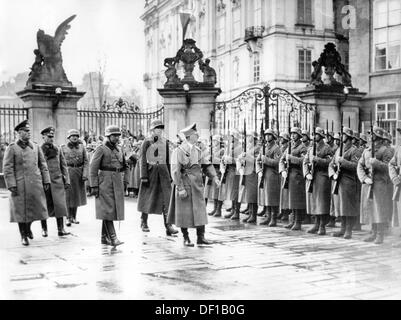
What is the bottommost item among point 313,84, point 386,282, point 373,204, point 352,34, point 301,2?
point 386,282


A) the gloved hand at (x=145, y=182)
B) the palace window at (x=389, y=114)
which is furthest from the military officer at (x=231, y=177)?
the palace window at (x=389, y=114)

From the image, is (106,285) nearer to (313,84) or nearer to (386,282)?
(386,282)

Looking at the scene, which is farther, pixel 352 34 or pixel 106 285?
pixel 352 34

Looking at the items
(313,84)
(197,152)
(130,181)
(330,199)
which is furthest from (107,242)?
(313,84)

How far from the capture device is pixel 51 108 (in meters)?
17.5

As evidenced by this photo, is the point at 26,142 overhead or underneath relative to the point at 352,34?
underneath

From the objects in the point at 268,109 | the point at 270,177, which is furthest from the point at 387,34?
the point at 270,177

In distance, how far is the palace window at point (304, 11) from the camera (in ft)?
130

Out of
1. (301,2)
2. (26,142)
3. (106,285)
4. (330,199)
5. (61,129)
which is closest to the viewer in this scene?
(106,285)

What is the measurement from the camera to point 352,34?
23.7 m

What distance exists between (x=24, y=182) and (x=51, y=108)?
7550 millimetres

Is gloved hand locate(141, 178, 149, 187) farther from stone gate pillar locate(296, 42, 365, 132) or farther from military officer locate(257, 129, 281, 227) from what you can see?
stone gate pillar locate(296, 42, 365, 132)

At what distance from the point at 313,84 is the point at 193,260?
1056 centimetres

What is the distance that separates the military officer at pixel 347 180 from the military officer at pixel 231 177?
2983 mm
